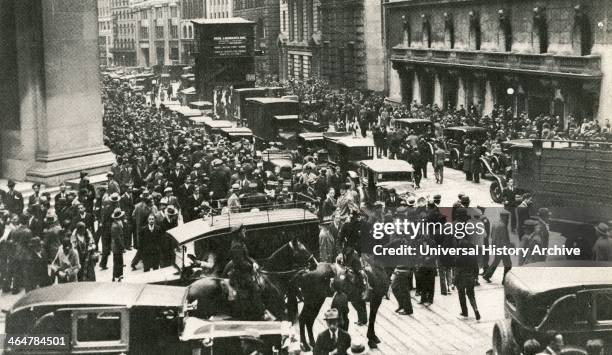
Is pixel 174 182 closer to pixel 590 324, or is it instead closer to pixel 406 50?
pixel 590 324

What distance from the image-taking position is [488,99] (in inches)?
1625

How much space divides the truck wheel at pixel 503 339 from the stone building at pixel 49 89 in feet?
53.6

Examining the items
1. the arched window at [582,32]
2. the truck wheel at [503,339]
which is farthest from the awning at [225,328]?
the arched window at [582,32]

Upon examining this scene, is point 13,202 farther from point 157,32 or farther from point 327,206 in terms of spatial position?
point 157,32

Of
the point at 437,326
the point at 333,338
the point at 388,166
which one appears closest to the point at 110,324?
the point at 333,338

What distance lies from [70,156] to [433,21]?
29857 mm

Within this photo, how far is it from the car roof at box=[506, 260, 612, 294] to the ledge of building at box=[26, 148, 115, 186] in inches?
645

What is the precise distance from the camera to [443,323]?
541 inches

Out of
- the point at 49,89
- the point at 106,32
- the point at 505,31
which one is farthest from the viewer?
the point at 106,32

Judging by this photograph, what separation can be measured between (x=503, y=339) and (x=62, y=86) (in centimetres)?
1750

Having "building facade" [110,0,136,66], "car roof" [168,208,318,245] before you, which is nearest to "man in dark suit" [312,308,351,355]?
"car roof" [168,208,318,245]

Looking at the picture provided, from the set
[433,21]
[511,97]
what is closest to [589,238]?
[511,97]

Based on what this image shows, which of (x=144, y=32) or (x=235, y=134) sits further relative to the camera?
(x=144, y=32)

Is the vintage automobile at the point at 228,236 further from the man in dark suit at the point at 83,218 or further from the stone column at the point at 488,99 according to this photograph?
the stone column at the point at 488,99
